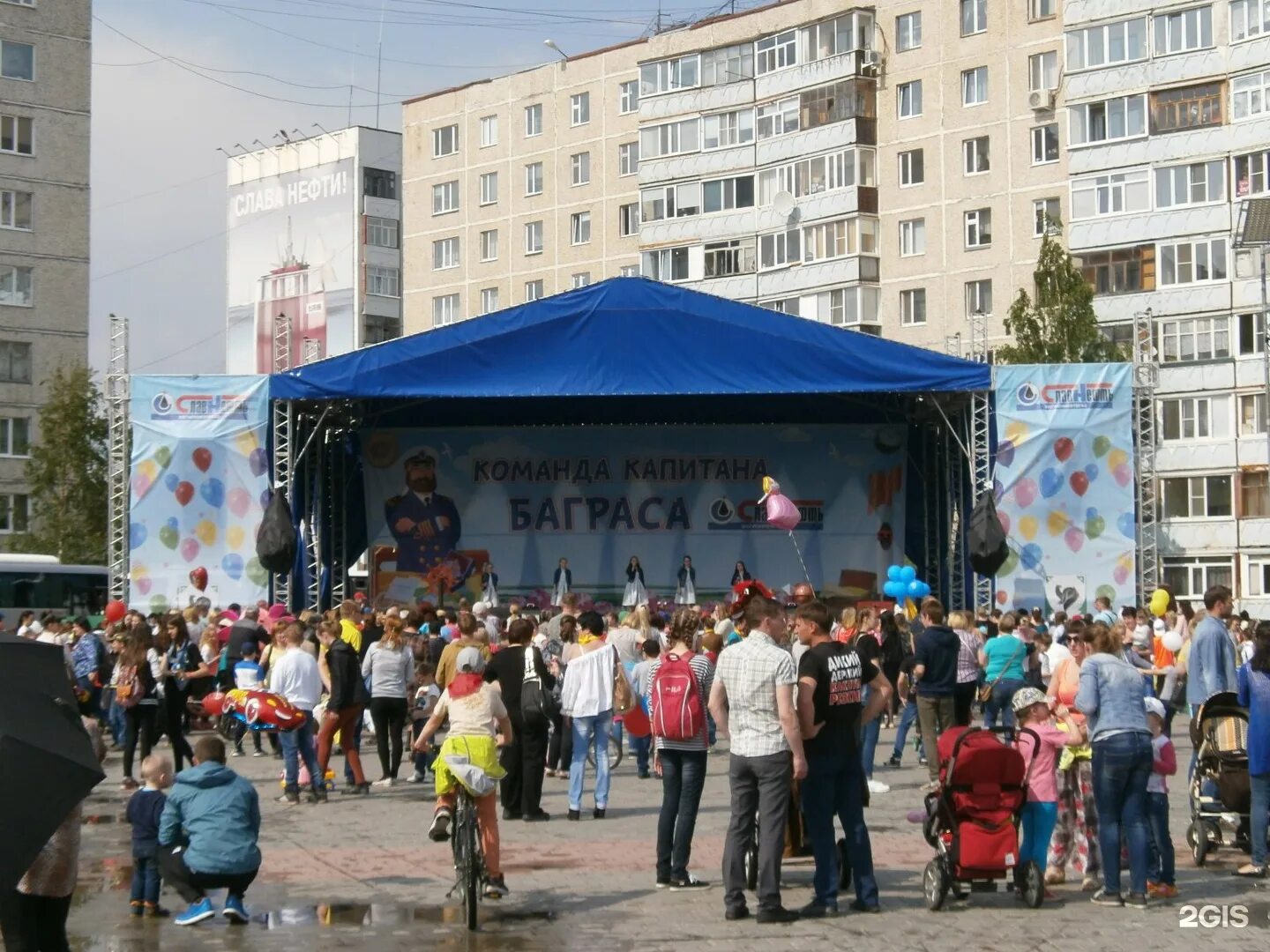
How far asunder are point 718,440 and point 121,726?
1627cm

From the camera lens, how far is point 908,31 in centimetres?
5812

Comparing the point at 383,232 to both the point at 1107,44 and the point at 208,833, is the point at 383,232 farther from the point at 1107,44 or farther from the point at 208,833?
the point at 208,833

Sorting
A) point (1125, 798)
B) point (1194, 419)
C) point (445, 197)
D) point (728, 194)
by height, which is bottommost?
point (1125, 798)

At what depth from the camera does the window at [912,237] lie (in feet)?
189

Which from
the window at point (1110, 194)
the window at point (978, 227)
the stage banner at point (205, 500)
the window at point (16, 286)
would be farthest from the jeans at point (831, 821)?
the window at point (16, 286)

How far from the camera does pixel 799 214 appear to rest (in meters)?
59.2

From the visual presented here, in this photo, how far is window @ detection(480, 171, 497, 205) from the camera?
2768 inches

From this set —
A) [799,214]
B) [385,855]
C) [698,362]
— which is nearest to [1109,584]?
[698,362]

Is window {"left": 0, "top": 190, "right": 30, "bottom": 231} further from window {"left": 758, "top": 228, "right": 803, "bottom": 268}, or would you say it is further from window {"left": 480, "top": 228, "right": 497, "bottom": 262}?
window {"left": 758, "top": 228, "right": 803, "bottom": 268}

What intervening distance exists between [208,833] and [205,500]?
21.0 meters

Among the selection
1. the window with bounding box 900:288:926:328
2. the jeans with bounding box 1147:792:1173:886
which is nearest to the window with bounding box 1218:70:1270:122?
the window with bounding box 900:288:926:328

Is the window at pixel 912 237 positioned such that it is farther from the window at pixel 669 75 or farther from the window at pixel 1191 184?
the window at pixel 669 75

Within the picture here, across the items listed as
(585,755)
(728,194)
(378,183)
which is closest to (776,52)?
(728,194)

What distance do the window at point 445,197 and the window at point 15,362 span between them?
52.7 ft
